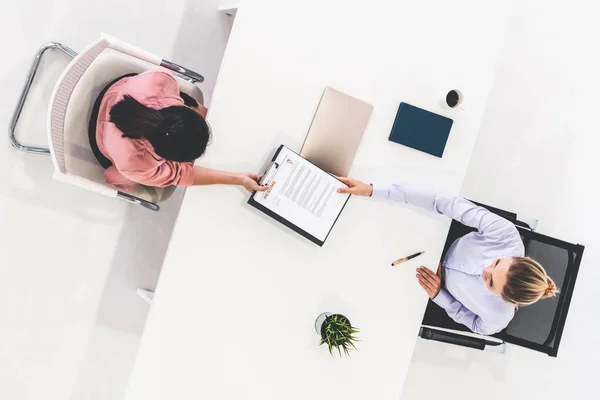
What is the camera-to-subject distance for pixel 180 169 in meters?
1.43

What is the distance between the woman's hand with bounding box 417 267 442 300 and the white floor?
1262mm

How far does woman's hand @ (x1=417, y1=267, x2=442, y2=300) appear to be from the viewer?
1658 mm

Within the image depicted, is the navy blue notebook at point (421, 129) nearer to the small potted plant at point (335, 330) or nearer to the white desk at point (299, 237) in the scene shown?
the white desk at point (299, 237)

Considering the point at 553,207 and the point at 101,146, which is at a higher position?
the point at 553,207

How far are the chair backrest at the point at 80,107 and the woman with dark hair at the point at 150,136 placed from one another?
0.10ft

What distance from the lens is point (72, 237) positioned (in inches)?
82.3

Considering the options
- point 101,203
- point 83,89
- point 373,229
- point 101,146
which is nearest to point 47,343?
point 101,203

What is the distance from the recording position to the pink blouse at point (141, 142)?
1317 mm

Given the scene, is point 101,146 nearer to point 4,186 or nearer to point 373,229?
point 4,186

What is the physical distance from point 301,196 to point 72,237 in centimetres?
122

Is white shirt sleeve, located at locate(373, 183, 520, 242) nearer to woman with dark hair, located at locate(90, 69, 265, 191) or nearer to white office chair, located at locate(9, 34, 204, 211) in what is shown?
woman with dark hair, located at locate(90, 69, 265, 191)

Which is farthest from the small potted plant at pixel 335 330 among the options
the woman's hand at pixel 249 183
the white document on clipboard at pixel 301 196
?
the woman's hand at pixel 249 183

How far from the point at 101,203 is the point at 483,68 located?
1.78m

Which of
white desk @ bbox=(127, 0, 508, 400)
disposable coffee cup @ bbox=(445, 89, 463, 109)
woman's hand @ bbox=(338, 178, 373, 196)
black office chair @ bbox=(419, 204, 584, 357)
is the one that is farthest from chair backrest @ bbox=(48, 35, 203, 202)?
black office chair @ bbox=(419, 204, 584, 357)
